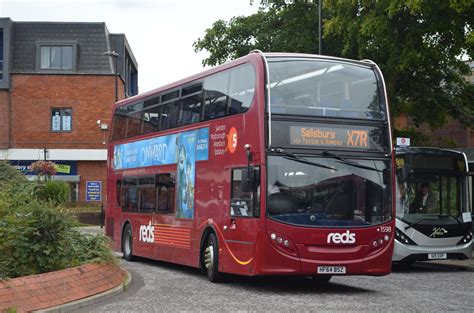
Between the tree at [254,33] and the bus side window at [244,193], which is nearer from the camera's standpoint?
the bus side window at [244,193]

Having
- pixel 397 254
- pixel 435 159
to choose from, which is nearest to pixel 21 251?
pixel 397 254

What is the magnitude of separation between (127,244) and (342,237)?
8.88m

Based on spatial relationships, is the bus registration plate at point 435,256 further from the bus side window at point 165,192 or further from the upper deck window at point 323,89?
the bus side window at point 165,192

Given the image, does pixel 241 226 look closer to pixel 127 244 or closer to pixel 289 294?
pixel 289 294

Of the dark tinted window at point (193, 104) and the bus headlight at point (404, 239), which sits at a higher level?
the dark tinted window at point (193, 104)

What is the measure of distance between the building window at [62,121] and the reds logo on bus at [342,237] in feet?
126

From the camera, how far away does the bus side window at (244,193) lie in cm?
1254

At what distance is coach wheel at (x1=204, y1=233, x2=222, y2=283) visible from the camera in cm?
Result: 1404

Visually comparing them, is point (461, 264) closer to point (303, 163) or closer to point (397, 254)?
point (397, 254)

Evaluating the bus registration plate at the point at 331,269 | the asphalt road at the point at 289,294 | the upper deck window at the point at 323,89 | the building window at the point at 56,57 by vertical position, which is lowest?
the asphalt road at the point at 289,294

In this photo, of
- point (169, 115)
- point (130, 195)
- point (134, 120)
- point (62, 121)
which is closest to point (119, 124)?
point (134, 120)

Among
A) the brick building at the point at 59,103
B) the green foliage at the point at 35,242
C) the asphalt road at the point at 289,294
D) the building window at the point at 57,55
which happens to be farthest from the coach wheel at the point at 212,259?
the building window at the point at 57,55

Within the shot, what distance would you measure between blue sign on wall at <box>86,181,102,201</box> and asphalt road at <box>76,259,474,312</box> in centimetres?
3194

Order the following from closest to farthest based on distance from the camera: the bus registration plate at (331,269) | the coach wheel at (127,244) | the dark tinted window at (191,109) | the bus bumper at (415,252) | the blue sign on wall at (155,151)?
the bus registration plate at (331,269) → the blue sign on wall at (155,151) → the dark tinted window at (191,109) → the bus bumper at (415,252) → the coach wheel at (127,244)
